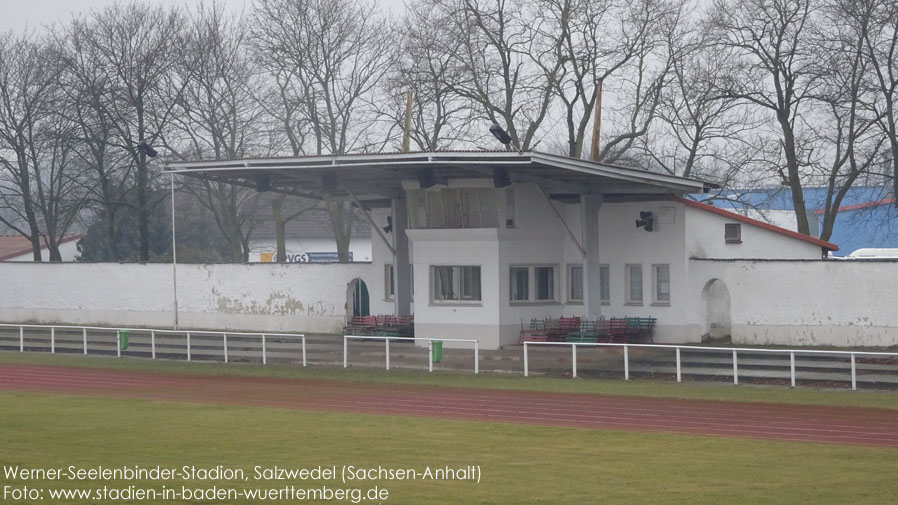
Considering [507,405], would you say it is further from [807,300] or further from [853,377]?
[807,300]

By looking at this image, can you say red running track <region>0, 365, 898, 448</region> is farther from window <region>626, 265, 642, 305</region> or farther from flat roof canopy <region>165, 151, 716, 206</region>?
window <region>626, 265, 642, 305</region>

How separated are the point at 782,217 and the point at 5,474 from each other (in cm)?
5182

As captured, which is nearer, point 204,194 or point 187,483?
point 187,483

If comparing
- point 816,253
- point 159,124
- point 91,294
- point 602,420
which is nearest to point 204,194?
point 159,124

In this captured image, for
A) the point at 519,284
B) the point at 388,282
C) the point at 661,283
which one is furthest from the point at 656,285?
the point at 388,282

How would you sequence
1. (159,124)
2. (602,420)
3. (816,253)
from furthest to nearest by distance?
(159,124) < (816,253) < (602,420)

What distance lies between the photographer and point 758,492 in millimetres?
12773

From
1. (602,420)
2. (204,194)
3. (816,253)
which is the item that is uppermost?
(204,194)

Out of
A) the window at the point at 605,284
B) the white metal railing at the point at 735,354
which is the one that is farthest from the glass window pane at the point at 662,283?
the white metal railing at the point at 735,354

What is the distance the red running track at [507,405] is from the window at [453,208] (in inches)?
315

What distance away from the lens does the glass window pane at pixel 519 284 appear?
34.1 m

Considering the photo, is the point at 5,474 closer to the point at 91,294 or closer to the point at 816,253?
the point at 816,253

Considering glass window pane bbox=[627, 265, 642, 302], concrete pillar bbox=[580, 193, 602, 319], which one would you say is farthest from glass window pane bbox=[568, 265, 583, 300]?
glass window pane bbox=[627, 265, 642, 302]

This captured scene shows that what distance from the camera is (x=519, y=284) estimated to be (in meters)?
34.3
